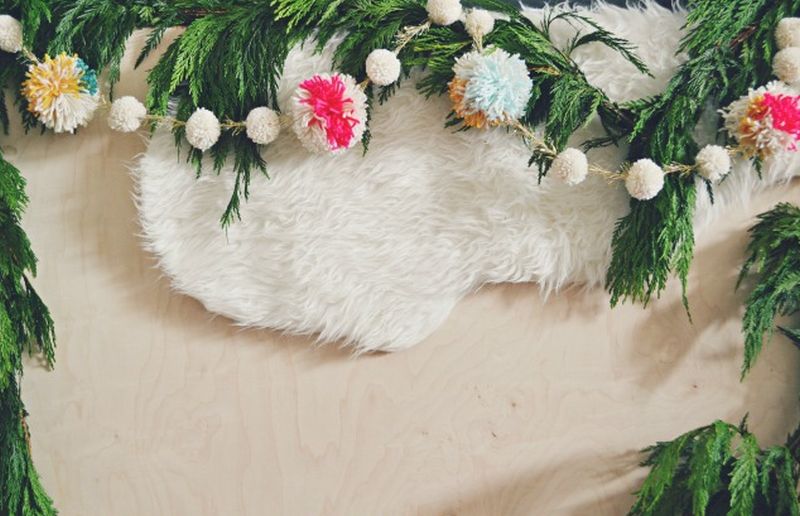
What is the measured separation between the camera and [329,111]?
108 cm

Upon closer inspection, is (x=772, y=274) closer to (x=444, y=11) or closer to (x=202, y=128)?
(x=444, y=11)

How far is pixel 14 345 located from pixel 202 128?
43cm

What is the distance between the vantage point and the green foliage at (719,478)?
1.04 metres

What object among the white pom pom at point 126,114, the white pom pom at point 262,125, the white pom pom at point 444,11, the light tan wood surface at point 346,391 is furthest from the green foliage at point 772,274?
the white pom pom at point 126,114

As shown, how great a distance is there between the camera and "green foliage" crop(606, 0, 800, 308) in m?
1.08

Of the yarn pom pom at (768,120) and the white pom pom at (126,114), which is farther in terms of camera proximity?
the white pom pom at (126,114)

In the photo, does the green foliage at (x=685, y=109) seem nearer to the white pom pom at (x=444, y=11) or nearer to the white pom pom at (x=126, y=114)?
the white pom pom at (x=444, y=11)

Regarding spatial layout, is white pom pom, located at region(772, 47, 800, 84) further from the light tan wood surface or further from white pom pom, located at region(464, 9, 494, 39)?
white pom pom, located at region(464, 9, 494, 39)

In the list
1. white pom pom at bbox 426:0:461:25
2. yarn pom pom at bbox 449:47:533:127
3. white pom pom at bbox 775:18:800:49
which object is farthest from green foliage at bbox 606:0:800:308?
white pom pom at bbox 426:0:461:25

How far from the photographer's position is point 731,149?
3.55 feet

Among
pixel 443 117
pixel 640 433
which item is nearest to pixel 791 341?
pixel 640 433

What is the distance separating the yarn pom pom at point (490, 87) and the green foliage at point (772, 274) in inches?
15.7

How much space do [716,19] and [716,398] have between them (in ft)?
1.83

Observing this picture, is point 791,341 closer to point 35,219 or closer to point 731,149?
point 731,149
